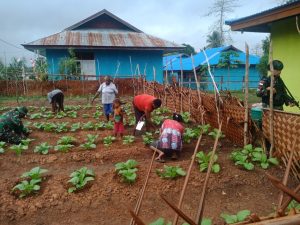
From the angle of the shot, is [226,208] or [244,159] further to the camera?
[244,159]

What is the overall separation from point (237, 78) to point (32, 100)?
16.4 metres

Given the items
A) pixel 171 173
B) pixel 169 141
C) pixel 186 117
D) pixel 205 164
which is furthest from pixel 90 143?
pixel 186 117

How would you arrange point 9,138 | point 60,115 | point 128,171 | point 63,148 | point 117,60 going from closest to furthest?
point 128,171 → point 63,148 → point 9,138 → point 60,115 → point 117,60

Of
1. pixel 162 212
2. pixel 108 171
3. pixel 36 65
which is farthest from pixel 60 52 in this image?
pixel 162 212

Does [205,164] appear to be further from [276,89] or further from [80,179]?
[80,179]

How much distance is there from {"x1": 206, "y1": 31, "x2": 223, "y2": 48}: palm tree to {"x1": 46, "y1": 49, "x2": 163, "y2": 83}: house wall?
21.2m

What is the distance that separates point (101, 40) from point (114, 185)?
16.5m

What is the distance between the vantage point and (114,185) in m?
4.66

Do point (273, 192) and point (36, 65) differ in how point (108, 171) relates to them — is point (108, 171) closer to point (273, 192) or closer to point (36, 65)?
point (273, 192)

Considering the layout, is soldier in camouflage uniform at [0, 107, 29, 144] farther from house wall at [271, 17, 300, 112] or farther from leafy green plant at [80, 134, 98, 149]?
house wall at [271, 17, 300, 112]

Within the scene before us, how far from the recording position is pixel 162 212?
159 inches

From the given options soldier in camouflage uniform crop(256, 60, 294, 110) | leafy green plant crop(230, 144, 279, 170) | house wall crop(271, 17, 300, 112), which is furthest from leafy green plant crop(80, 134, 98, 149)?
house wall crop(271, 17, 300, 112)

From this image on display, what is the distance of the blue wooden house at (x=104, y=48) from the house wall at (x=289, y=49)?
1110cm

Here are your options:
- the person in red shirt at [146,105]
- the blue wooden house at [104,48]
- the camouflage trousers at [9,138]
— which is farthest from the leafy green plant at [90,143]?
the blue wooden house at [104,48]
